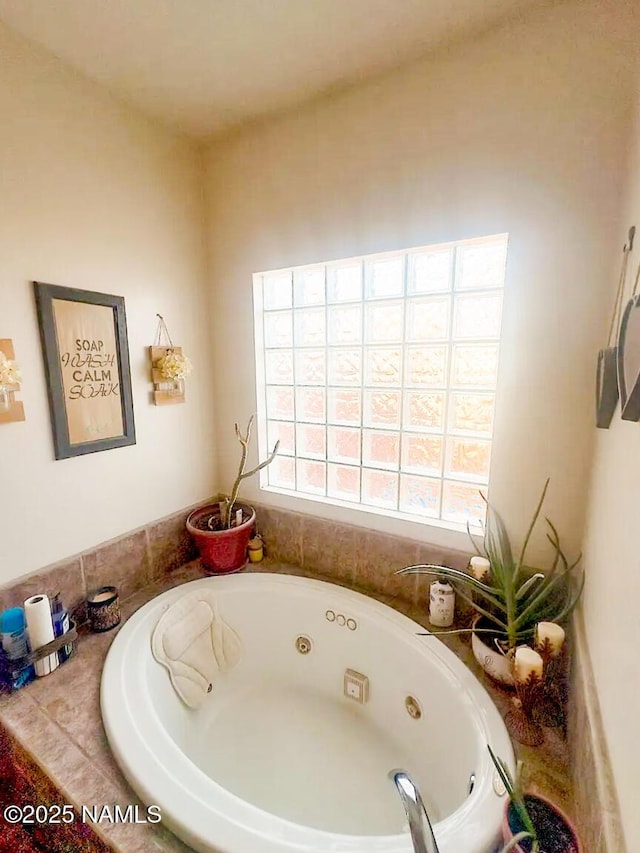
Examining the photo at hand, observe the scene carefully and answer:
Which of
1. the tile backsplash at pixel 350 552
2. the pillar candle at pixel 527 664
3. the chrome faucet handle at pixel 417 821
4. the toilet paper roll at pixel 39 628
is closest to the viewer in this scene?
the chrome faucet handle at pixel 417 821

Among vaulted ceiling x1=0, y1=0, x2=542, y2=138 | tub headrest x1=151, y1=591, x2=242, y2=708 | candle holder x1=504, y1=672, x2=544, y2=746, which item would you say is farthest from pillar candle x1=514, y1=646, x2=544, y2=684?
vaulted ceiling x1=0, y1=0, x2=542, y2=138

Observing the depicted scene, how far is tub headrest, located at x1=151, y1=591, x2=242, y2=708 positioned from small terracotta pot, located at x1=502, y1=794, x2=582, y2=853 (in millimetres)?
1065

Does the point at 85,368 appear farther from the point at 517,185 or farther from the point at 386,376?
the point at 517,185

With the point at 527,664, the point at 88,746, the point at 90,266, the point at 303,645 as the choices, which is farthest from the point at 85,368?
the point at 527,664

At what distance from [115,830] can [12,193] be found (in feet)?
5.57

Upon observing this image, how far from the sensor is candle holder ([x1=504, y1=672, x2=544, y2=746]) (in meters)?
0.89

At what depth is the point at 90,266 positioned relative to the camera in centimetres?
131

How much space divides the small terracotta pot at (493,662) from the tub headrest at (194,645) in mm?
969

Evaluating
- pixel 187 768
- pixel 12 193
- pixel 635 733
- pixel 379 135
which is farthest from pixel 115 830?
pixel 379 135

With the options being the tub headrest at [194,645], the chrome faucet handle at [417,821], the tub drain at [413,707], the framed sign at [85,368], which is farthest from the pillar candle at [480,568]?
the framed sign at [85,368]

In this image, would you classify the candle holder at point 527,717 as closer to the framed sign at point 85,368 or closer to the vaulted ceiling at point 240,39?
the framed sign at point 85,368

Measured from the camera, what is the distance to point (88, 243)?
1.30m

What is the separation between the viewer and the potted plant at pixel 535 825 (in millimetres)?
617

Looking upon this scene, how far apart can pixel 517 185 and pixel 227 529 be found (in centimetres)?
170
